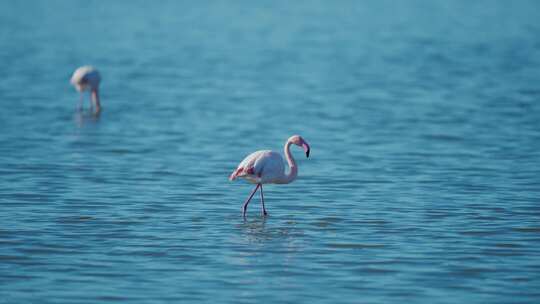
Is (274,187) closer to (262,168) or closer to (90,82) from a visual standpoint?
(262,168)

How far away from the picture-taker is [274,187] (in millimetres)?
14727

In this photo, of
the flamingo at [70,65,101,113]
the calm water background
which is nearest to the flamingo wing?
the calm water background

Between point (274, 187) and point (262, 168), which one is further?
point (274, 187)

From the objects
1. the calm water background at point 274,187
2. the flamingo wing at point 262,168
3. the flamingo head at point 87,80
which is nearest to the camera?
the calm water background at point 274,187

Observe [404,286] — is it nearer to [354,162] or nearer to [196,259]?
[196,259]

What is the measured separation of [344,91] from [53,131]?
360 inches

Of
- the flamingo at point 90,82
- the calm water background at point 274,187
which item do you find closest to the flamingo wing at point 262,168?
the calm water background at point 274,187

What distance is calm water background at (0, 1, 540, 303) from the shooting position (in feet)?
32.6

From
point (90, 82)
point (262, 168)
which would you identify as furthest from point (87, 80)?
point (262, 168)

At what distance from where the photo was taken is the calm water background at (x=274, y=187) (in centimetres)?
993

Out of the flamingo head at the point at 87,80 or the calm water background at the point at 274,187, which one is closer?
the calm water background at the point at 274,187

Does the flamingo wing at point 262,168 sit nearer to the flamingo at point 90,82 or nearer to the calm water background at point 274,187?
the calm water background at point 274,187

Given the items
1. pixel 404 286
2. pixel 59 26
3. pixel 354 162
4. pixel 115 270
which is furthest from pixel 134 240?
pixel 59 26

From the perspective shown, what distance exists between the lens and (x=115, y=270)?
33.1ft
